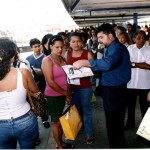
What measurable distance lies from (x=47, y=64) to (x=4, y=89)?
1142 mm

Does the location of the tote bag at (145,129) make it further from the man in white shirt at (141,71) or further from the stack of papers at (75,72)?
the man in white shirt at (141,71)

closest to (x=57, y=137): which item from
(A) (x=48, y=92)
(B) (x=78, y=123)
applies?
(B) (x=78, y=123)

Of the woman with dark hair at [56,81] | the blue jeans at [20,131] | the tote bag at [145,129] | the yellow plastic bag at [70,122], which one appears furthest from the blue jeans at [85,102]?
the tote bag at [145,129]

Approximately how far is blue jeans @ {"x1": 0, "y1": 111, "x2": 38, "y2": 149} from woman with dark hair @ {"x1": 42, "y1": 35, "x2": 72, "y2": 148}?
93cm

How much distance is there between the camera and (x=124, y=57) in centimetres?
303

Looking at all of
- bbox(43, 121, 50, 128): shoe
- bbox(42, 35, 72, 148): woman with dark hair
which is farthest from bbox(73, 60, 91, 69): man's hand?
bbox(43, 121, 50, 128): shoe

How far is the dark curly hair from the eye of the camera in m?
2.18

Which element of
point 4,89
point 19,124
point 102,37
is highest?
point 102,37

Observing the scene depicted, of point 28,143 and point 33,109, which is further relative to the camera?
point 33,109

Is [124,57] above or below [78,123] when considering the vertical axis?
above

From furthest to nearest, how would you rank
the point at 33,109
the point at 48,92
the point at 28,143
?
1. the point at 48,92
2. the point at 33,109
3. the point at 28,143

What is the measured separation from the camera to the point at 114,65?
9.52 feet

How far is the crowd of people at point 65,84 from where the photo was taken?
2.24 metres

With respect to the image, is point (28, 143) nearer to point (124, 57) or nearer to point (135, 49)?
point (124, 57)
